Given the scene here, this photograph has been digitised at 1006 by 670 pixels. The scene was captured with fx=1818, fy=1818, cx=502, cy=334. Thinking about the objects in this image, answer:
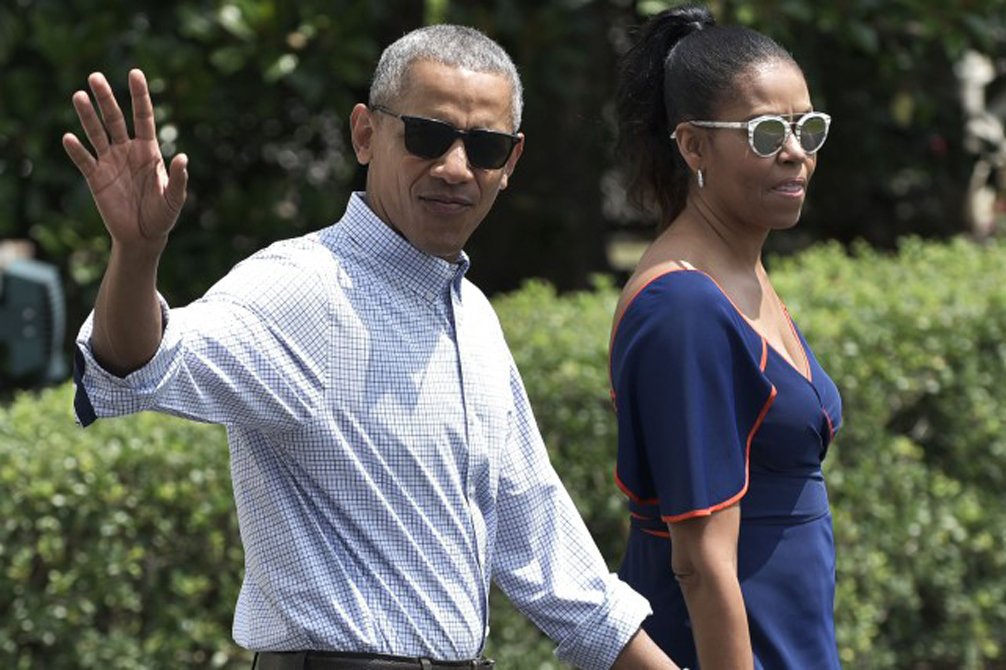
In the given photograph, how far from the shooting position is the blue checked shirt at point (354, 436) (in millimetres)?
2537

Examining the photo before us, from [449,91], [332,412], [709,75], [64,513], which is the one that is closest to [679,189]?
[709,75]

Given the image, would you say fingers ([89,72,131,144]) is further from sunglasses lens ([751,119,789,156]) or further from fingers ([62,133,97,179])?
sunglasses lens ([751,119,789,156])

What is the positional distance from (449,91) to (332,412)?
1.73 feet

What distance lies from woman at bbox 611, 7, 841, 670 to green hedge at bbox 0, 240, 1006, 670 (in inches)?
71.0

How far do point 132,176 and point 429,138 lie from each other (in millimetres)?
579

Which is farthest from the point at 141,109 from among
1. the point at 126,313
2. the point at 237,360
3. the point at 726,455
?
the point at 726,455

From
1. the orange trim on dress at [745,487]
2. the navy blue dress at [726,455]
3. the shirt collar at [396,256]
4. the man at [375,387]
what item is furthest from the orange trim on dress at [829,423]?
the shirt collar at [396,256]

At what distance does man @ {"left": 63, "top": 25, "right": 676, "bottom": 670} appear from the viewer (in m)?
2.49

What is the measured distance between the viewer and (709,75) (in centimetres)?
312

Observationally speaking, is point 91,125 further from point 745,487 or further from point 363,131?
point 745,487

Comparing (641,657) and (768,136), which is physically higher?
(768,136)

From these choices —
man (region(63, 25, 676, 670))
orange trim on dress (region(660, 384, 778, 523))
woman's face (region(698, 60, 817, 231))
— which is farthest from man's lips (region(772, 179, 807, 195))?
man (region(63, 25, 676, 670))

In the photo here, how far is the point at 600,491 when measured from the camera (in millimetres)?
5113

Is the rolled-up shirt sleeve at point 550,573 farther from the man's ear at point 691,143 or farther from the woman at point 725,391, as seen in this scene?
the man's ear at point 691,143
